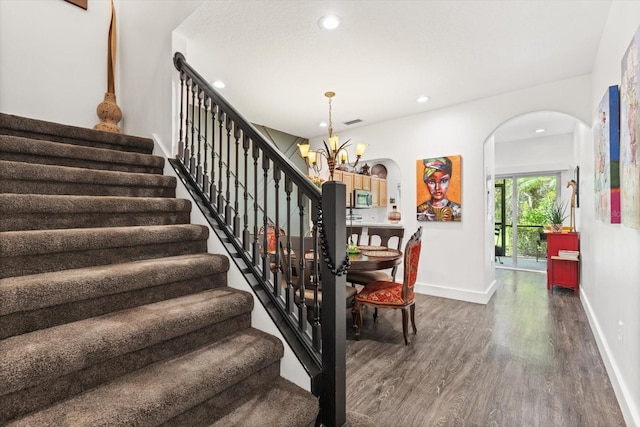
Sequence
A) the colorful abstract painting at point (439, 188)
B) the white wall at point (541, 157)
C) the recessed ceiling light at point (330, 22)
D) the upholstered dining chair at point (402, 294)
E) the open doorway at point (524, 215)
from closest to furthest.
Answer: the recessed ceiling light at point (330, 22)
the upholstered dining chair at point (402, 294)
the colorful abstract painting at point (439, 188)
the white wall at point (541, 157)
the open doorway at point (524, 215)

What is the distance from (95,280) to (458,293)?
4.28 metres

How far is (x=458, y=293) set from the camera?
4.30 meters

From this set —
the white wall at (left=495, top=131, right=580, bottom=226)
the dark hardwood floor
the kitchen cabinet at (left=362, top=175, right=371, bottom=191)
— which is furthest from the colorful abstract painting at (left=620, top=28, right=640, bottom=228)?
the white wall at (left=495, top=131, right=580, bottom=226)

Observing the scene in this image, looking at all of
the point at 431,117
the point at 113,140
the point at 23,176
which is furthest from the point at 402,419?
the point at 431,117

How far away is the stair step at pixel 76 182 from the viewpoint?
1.71m

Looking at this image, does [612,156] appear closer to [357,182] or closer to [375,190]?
[357,182]

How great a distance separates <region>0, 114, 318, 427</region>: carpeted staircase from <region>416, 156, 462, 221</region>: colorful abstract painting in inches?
140

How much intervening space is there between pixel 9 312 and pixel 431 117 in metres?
4.89

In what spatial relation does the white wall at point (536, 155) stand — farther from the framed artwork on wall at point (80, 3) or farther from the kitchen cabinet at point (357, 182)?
the framed artwork on wall at point (80, 3)

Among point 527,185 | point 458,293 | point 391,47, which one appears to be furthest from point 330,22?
point 527,185

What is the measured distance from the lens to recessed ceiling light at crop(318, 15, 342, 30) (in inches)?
99.0

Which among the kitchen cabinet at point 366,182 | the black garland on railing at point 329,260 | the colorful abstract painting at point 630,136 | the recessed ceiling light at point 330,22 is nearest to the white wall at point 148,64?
the recessed ceiling light at point 330,22

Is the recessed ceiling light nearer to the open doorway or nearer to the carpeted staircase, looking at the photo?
the carpeted staircase

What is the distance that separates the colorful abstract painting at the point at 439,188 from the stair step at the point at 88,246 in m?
3.57
